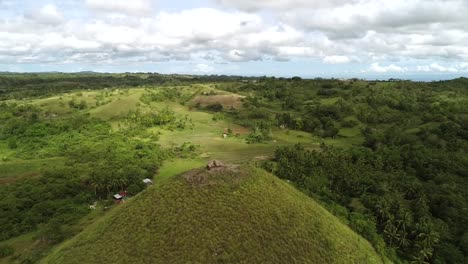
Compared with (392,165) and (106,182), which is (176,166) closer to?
(106,182)

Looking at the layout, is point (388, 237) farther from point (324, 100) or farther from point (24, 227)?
point (324, 100)

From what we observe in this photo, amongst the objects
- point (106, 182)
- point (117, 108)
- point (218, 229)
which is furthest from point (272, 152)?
point (117, 108)

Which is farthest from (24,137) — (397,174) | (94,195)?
(397,174)

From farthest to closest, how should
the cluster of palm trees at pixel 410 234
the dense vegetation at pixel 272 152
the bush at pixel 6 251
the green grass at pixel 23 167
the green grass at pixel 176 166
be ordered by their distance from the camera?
1. the green grass at pixel 176 166
2. the green grass at pixel 23 167
3. the dense vegetation at pixel 272 152
4. the cluster of palm trees at pixel 410 234
5. the bush at pixel 6 251

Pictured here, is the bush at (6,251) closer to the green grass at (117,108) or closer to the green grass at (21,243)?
the green grass at (21,243)

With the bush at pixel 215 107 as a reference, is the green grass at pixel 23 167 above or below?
below

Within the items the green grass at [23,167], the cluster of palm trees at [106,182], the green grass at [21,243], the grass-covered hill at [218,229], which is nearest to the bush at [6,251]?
the green grass at [21,243]
